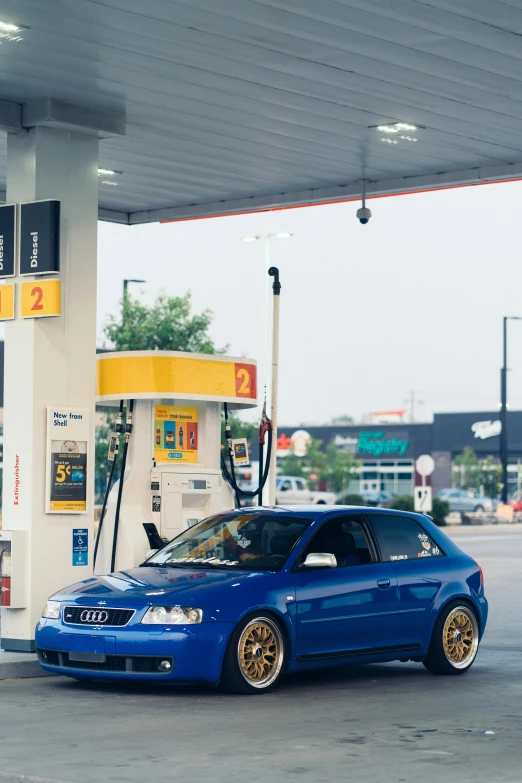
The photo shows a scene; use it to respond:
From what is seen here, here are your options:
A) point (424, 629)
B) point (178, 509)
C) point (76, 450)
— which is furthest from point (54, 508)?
point (424, 629)

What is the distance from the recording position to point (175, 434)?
49.4 ft

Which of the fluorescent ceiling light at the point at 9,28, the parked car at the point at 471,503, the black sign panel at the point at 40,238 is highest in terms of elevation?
the fluorescent ceiling light at the point at 9,28

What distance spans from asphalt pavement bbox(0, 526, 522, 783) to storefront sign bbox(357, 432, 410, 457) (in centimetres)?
7353

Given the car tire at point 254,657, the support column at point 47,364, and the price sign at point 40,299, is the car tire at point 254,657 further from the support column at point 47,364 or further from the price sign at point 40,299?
the price sign at point 40,299

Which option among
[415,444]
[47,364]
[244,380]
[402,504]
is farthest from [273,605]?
[415,444]

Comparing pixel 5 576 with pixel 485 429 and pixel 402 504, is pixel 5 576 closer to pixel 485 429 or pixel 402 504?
pixel 402 504

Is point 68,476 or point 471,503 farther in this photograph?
point 471,503

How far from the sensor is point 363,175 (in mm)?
16109

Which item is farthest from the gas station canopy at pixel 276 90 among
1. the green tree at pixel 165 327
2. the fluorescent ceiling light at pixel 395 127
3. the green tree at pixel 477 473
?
the green tree at pixel 477 473

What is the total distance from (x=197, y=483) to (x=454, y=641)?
392cm

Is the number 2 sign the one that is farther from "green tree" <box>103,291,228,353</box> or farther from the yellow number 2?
"green tree" <box>103,291,228,353</box>

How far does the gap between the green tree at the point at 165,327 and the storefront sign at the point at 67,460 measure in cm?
2529

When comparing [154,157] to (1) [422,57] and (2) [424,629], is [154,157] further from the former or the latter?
(2) [424,629]

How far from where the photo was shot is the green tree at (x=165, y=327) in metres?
38.9
